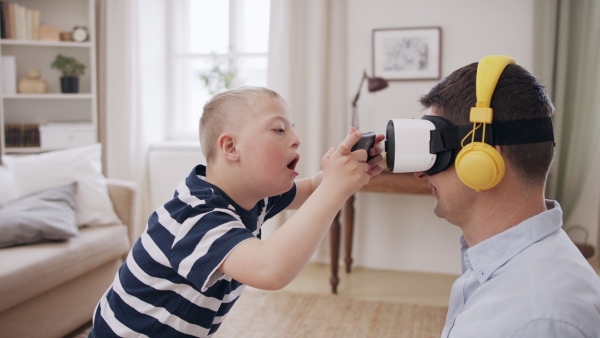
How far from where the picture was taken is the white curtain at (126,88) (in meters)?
4.25

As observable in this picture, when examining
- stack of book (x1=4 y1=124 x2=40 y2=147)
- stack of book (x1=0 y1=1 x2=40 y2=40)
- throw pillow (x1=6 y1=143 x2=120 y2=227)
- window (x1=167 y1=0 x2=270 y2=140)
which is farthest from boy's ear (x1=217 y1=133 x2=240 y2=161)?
stack of book (x1=0 y1=1 x2=40 y2=40)

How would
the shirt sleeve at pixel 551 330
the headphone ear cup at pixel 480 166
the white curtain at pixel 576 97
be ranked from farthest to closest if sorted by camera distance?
the white curtain at pixel 576 97, the headphone ear cup at pixel 480 166, the shirt sleeve at pixel 551 330

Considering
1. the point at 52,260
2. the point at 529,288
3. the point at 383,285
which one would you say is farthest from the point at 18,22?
the point at 529,288

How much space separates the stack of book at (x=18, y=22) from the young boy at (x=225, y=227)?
3425mm

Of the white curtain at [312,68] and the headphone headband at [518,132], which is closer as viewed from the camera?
the headphone headband at [518,132]

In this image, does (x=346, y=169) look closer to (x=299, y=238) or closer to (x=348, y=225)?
(x=299, y=238)

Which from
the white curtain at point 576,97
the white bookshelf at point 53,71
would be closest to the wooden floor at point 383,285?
the white curtain at point 576,97

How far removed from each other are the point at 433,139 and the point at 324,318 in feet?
7.39

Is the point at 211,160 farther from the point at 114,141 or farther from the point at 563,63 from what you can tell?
the point at 114,141

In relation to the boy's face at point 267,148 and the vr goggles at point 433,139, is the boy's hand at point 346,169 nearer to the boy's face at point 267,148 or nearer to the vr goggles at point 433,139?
the vr goggles at point 433,139

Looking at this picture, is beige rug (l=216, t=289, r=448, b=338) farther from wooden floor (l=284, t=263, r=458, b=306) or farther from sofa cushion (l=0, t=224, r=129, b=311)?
sofa cushion (l=0, t=224, r=129, b=311)

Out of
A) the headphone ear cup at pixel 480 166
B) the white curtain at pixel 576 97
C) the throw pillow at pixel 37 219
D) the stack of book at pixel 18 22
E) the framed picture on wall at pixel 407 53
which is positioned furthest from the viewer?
the stack of book at pixel 18 22

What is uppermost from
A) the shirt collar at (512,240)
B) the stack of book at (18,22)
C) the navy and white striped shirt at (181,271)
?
the stack of book at (18,22)

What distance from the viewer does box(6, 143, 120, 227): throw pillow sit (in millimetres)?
2873
